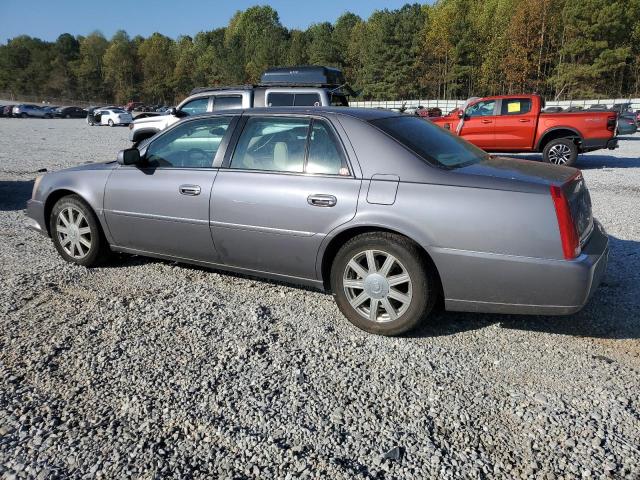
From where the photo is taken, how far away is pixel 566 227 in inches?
115

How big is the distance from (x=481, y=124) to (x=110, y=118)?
32.6 meters

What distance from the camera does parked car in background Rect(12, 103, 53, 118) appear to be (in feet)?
171

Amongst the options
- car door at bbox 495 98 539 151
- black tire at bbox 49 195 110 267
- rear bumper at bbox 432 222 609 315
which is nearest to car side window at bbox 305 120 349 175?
rear bumper at bbox 432 222 609 315

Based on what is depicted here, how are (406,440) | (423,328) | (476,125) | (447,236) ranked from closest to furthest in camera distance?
(406,440) → (447,236) → (423,328) → (476,125)

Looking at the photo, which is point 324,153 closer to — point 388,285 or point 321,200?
point 321,200

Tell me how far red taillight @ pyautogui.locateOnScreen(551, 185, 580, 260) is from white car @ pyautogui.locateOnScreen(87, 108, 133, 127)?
38.5 m

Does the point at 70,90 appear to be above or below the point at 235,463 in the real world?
above

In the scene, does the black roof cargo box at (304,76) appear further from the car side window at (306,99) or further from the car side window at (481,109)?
the car side window at (481,109)

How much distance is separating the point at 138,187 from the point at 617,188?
8488 mm

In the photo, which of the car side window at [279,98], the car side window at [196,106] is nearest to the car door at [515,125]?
the car side window at [279,98]

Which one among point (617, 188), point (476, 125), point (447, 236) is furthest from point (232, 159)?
point (476, 125)

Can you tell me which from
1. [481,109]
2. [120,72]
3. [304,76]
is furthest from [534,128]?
[120,72]

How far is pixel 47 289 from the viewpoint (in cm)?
425

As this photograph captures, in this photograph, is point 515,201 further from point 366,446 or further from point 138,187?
point 138,187
